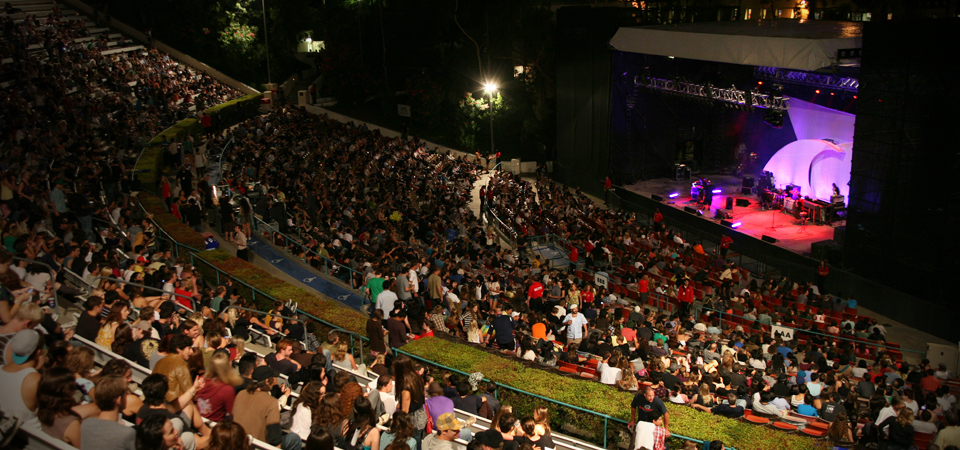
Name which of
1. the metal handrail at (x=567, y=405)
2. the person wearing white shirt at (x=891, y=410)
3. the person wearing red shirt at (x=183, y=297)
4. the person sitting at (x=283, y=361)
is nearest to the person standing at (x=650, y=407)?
the metal handrail at (x=567, y=405)

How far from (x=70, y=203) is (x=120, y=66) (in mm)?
15637

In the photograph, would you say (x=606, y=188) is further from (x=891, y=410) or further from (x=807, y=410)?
(x=891, y=410)

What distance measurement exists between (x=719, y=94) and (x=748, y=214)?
4.28 metres

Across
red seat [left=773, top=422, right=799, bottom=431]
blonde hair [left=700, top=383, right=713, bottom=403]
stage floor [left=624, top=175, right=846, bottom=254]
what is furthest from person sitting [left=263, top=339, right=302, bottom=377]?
A: stage floor [left=624, top=175, right=846, bottom=254]

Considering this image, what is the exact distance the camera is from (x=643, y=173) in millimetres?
29750

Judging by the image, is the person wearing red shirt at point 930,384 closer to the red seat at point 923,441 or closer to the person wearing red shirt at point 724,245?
the red seat at point 923,441

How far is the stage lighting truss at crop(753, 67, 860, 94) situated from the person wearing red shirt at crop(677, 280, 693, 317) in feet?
24.8

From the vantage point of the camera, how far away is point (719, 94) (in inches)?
989

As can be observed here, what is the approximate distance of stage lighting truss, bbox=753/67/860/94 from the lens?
20.7 m

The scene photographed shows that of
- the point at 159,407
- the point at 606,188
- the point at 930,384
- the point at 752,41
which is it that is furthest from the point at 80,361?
the point at 606,188

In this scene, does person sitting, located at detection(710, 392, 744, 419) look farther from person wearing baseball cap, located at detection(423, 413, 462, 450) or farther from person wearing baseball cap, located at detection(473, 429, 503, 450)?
person wearing baseball cap, located at detection(423, 413, 462, 450)

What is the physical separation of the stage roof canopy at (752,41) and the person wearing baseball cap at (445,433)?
16.6m

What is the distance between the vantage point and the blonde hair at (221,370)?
6.33m

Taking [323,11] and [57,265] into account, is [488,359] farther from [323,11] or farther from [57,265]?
[323,11]
